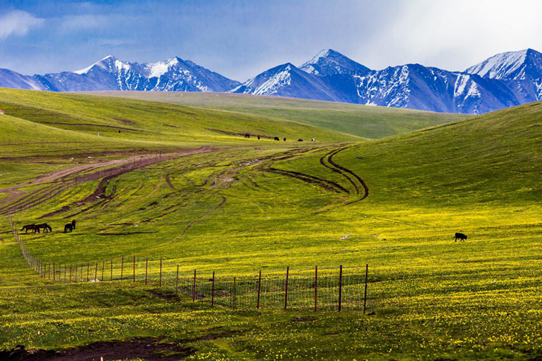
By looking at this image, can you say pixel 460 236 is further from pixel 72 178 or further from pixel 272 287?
pixel 72 178

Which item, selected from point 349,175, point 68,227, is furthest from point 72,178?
point 349,175

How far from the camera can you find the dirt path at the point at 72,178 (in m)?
126

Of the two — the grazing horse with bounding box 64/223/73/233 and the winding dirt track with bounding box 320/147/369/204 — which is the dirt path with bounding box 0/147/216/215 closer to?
the grazing horse with bounding box 64/223/73/233

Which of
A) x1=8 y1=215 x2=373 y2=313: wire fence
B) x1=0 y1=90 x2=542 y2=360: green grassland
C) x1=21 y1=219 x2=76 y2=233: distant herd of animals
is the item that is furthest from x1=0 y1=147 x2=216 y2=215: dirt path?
x1=8 y1=215 x2=373 y2=313: wire fence

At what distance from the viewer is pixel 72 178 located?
150625mm

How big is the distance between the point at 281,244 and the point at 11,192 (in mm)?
89715

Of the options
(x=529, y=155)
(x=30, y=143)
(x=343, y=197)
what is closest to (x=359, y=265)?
(x=343, y=197)

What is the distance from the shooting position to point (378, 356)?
2514cm

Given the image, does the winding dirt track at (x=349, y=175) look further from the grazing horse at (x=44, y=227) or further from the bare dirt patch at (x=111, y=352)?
the bare dirt patch at (x=111, y=352)

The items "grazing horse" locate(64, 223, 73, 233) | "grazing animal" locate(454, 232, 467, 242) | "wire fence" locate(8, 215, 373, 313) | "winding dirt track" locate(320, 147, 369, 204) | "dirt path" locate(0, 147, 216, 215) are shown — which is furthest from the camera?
"dirt path" locate(0, 147, 216, 215)

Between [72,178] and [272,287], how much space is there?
→ 120 metres

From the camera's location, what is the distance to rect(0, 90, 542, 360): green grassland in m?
29.4

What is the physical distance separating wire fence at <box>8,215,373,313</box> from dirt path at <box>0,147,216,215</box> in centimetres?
7025

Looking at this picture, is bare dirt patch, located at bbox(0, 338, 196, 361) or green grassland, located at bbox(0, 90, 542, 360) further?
green grassland, located at bbox(0, 90, 542, 360)
